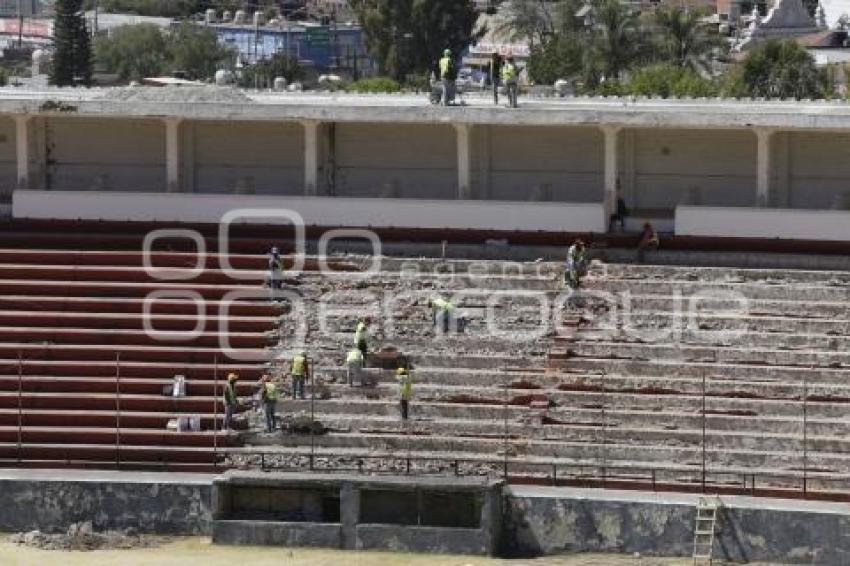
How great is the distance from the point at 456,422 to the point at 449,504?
154cm

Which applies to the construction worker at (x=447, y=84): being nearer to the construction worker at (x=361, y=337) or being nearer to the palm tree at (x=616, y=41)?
the construction worker at (x=361, y=337)

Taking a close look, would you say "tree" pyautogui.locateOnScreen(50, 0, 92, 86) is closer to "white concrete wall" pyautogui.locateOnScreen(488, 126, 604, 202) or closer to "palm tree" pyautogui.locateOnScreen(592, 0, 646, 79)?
"palm tree" pyautogui.locateOnScreen(592, 0, 646, 79)

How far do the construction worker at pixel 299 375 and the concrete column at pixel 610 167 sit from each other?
587cm

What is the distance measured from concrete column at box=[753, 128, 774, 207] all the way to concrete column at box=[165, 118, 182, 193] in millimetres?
8429

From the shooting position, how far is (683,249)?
36.4 meters

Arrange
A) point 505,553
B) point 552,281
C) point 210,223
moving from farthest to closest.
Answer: point 210,223 → point 552,281 → point 505,553

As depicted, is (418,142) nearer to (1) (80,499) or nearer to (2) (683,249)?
(2) (683,249)

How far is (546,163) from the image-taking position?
3872 centimetres

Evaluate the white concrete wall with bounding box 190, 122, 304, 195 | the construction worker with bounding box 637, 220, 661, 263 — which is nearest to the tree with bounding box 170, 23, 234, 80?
the white concrete wall with bounding box 190, 122, 304, 195

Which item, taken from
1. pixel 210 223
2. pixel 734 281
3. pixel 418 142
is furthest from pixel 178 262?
pixel 734 281

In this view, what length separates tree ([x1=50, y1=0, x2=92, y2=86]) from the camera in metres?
98.9

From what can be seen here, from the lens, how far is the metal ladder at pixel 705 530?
3042 cm

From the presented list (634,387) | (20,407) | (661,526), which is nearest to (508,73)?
(634,387)

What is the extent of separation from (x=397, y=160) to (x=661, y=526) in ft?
33.7
